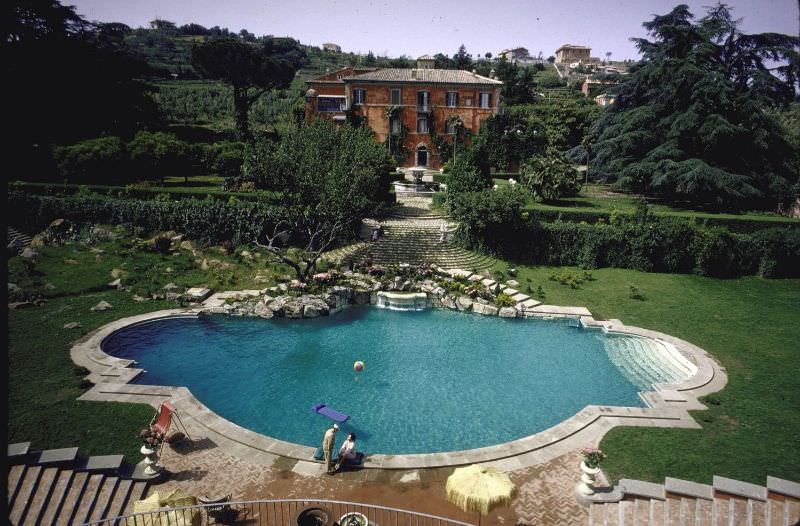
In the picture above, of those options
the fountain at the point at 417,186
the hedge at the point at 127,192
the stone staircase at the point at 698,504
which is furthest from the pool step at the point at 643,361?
the fountain at the point at 417,186

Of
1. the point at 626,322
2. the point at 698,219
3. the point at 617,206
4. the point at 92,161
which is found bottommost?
the point at 626,322

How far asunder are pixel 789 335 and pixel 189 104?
79977mm

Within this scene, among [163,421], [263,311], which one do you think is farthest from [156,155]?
A: [163,421]

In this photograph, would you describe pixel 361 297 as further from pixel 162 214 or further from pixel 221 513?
pixel 162 214

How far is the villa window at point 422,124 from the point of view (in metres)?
56.8

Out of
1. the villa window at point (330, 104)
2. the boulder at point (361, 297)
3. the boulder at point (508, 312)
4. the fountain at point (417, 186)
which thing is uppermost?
the villa window at point (330, 104)

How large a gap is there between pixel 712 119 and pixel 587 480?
3301 cm

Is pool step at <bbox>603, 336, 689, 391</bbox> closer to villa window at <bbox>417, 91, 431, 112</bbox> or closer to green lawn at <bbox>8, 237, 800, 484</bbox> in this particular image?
green lawn at <bbox>8, 237, 800, 484</bbox>

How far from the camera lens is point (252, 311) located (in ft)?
75.6

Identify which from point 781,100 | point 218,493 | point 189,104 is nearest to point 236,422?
point 218,493

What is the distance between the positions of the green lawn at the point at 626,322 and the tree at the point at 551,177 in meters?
8.85

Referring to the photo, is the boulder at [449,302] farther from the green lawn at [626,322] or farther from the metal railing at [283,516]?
the metal railing at [283,516]

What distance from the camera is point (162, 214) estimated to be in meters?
30.8

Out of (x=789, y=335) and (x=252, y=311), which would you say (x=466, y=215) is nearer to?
(x=252, y=311)
